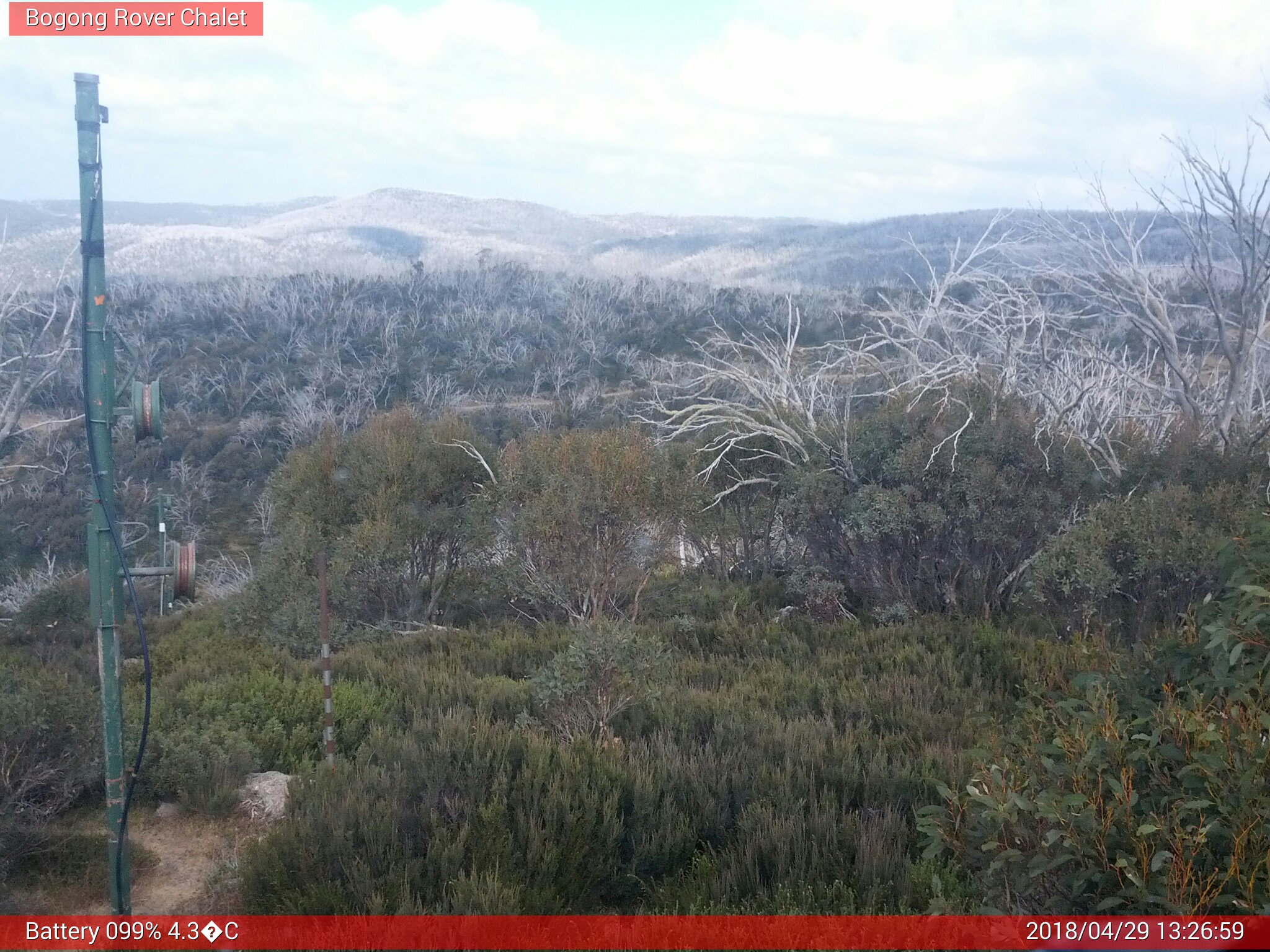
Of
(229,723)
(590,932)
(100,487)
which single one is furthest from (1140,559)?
(100,487)

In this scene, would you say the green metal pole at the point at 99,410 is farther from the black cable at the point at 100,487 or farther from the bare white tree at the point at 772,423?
Answer: the bare white tree at the point at 772,423

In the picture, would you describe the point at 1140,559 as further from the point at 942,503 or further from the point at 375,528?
the point at 375,528

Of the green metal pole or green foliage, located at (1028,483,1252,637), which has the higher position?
the green metal pole

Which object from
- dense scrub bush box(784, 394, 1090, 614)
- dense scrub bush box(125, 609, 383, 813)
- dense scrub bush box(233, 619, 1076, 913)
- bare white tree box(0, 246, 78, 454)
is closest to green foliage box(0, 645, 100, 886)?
dense scrub bush box(125, 609, 383, 813)

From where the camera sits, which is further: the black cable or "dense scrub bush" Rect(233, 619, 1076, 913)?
"dense scrub bush" Rect(233, 619, 1076, 913)

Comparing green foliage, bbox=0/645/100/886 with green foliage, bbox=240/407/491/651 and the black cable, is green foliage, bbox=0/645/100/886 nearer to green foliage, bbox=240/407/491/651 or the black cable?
the black cable

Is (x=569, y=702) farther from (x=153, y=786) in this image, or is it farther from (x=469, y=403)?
(x=469, y=403)
